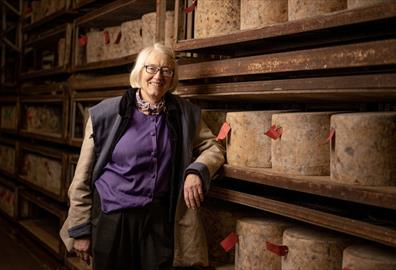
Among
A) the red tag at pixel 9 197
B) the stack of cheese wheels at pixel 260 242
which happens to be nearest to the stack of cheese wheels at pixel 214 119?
the stack of cheese wheels at pixel 260 242

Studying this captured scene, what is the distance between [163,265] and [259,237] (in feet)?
1.67

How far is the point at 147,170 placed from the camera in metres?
2.37

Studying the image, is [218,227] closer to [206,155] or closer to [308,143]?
[206,155]

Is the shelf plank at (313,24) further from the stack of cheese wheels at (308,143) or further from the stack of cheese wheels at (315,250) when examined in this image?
the stack of cheese wheels at (315,250)

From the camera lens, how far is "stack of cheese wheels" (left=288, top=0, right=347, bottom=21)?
1.91 meters

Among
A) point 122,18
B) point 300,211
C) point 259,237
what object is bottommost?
point 259,237

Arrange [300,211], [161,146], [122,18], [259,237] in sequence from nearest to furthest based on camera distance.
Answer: [300,211] < [259,237] < [161,146] < [122,18]

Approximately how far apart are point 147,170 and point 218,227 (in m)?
0.51

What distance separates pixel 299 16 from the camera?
1987 mm

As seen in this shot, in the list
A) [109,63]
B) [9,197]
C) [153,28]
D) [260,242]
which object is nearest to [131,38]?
[109,63]

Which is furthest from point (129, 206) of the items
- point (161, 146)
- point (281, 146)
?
point (281, 146)

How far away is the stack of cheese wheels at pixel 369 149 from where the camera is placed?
1696mm

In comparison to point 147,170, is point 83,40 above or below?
above

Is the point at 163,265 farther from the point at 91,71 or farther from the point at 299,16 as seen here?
the point at 91,71
